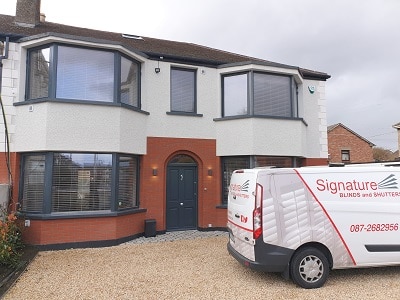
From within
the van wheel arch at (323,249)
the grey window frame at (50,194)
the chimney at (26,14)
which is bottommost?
the van wheel arch at (323,249)

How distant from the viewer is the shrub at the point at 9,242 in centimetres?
577

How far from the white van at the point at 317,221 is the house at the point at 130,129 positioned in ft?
14.7

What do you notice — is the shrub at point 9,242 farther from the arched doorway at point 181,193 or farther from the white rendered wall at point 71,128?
the arched doorway at point 181,193

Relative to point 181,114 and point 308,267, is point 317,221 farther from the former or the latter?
point 181,114

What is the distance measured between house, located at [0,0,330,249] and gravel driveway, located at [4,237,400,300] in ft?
5.06

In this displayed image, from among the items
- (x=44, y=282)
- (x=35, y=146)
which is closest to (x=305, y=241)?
(x=44, y=282)

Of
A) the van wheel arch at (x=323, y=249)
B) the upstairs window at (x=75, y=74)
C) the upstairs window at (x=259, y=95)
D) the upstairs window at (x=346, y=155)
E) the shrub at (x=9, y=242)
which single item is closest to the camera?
the van wheel arch at (x=323, y=249)

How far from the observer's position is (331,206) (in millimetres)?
4984

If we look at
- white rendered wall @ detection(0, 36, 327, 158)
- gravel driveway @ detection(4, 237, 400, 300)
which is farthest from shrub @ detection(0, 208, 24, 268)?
white rendered wall @ detection(0, 36, 327, 158)

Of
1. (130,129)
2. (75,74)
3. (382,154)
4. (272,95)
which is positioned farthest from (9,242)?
(382,154)

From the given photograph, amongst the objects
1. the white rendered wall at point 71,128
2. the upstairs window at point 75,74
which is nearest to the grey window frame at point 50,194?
the white rendered wall at point 71,128

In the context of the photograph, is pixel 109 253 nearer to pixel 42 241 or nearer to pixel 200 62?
pixel 42 241

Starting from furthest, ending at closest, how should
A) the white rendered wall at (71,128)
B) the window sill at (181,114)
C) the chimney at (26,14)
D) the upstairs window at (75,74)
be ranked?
the chimney at (26,14) < the window sill at (181,114) < the upstairs window at (75,74) < the white rendered wall at (71,128)

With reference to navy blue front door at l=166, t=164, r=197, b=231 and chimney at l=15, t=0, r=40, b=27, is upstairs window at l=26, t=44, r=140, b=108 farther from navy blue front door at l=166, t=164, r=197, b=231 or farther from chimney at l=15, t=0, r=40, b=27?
navy blue front door at l=166, t=164, r=197, b=231
